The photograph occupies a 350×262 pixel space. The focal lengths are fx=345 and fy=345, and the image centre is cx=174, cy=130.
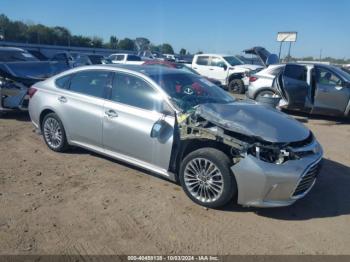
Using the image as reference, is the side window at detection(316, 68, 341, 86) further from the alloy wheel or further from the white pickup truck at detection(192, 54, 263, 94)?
the alloy wheel

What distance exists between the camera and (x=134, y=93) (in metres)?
4.85

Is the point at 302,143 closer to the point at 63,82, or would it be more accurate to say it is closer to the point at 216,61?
the point at 63,82

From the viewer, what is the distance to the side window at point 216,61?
1703 centimetres

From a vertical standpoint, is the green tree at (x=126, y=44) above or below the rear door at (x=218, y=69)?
above

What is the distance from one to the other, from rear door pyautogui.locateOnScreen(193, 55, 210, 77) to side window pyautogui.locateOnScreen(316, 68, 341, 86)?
7.86m

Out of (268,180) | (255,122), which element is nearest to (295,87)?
(255,122)

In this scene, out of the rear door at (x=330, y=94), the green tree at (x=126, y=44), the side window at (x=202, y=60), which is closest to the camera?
the rear door at (x=330, y=94)

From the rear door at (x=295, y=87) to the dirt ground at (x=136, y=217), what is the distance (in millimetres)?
4791

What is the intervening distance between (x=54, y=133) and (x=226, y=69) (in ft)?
39.5

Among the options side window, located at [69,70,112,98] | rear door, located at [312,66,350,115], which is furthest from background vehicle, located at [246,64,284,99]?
side window, located at [69,70,112,98]

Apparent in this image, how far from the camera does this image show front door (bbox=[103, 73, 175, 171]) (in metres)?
4.47

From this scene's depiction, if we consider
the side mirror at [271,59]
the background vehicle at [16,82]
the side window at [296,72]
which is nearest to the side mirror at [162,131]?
the background vehicle at [16,82]

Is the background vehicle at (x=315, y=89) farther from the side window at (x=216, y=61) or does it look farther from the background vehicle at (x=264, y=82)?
the side window at (x=216, y=61)

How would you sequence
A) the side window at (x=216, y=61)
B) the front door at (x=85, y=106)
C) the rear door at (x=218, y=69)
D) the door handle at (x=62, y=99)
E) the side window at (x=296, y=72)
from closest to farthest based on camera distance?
the front door at (x=85, y=106) < the door handle at (x=62, y=99) < the side window at (x=296, y=72) < the rear door at (x=218, y=69) < the side window at (x=216, y=61)
